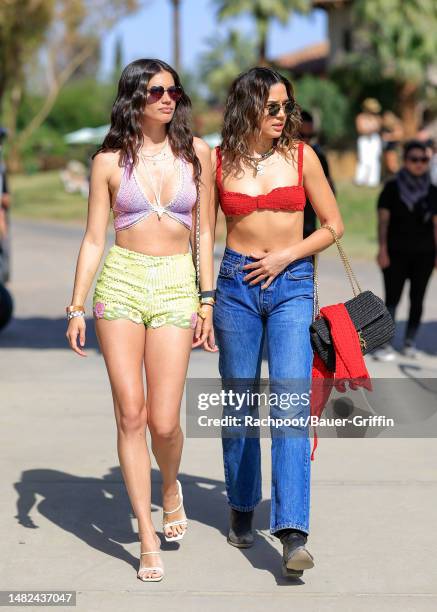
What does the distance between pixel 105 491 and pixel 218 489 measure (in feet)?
1.84

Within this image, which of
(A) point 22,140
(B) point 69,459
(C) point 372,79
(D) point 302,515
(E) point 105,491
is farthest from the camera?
(A) point 22,140

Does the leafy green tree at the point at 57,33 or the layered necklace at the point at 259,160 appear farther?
the leafy green tree at the point at 57,33

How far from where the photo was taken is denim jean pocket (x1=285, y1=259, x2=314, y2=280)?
191 inches

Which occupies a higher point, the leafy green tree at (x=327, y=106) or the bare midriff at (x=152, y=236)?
the bare midriff at (x=152, y=236)

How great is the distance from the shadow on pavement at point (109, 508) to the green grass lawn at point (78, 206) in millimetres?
13387

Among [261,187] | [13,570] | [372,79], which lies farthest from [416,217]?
[372,79]

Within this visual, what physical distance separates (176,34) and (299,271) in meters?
34.0

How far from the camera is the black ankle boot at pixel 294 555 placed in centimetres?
455

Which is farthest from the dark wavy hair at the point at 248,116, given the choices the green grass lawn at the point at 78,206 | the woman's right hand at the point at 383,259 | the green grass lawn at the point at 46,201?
the green grass lawn at the point at 46,201

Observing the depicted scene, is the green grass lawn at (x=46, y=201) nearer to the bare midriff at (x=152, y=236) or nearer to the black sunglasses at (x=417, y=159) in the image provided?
the black sunglasses at (x=417, y=159)

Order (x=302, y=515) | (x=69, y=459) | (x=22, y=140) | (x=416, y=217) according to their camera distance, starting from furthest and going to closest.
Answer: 1. (x=22, y=140)
2. (x=416, y=217)
3. (x=69, y=459)
4. (x=302, y=515)

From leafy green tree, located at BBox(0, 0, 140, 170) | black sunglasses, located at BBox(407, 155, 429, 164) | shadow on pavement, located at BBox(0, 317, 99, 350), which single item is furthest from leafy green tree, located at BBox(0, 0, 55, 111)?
black sunglasses, located at BBox(407, 155, 429, 164)

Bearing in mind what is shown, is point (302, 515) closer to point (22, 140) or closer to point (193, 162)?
point (193, 162)

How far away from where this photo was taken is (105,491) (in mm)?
5980
